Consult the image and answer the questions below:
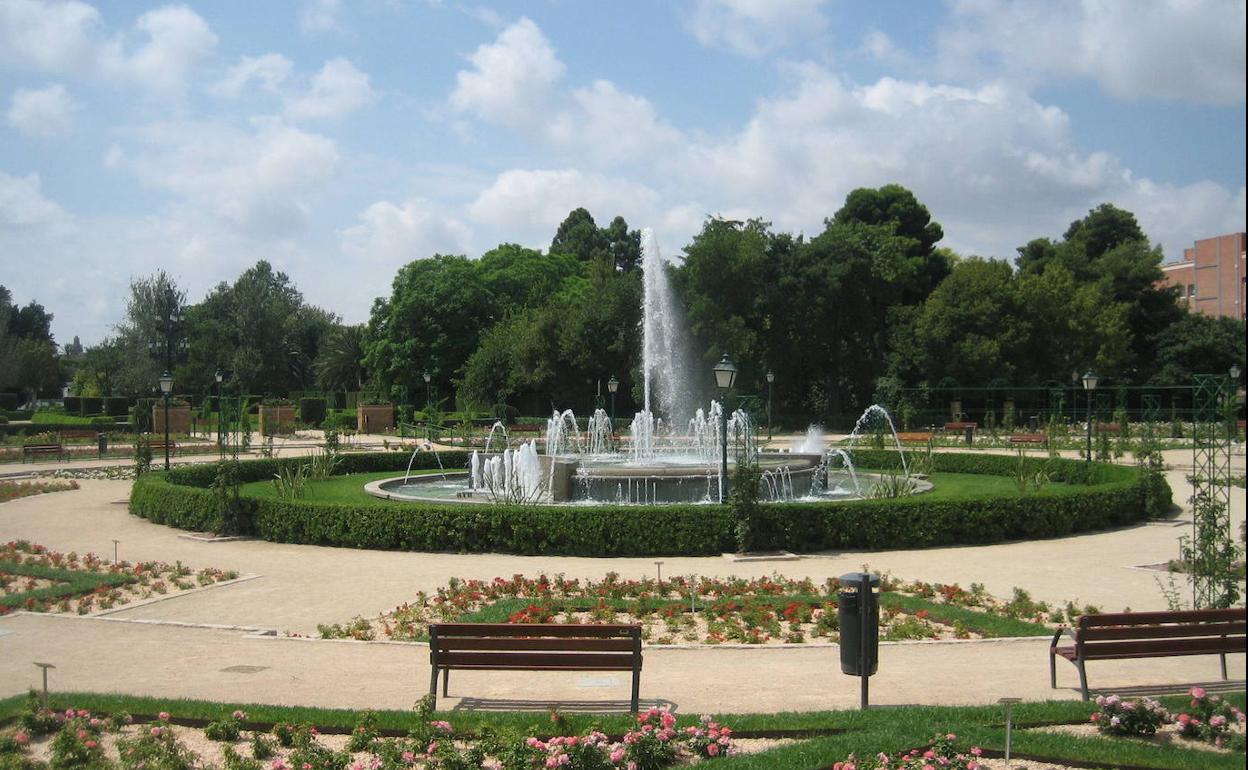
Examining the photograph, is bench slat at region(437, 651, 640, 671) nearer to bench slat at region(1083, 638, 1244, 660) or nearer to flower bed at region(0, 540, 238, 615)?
bench slat at region(1083, 638, 1244, 660)

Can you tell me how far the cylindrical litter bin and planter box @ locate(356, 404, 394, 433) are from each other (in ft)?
146

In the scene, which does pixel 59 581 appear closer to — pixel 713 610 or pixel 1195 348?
pixel 713 610

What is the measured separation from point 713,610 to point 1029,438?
30.0m

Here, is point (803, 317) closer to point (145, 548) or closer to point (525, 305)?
point (525, 305)

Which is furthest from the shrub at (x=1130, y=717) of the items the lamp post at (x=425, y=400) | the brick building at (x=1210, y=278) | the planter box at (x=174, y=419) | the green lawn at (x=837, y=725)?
the brick building at (x=1210, y=278)

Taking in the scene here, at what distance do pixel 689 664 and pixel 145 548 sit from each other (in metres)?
11.1

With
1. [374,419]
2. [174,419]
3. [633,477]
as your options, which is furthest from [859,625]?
[174,419]

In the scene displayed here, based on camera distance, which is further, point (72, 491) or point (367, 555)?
point (72, 491)

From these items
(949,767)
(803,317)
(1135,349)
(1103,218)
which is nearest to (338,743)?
(949,767)

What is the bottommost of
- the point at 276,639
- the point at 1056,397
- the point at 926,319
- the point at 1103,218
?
the point at 276,639

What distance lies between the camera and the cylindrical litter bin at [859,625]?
6.83 metres

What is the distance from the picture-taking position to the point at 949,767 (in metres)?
5.60

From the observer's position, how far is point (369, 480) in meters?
25.9

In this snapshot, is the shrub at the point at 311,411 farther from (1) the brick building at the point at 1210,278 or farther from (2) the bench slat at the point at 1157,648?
(2) the bench slat at the point at 1157,648
